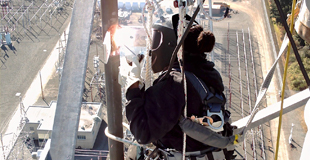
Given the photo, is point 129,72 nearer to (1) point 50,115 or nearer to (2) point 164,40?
(2) point 164,40

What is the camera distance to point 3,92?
59.8 ft

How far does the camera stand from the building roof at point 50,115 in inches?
575

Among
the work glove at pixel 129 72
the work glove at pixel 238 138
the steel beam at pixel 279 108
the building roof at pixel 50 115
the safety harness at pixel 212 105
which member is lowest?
the building roof at pixel 50 115

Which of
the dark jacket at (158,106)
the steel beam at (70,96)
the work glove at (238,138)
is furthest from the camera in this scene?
the work glove at (238,138)

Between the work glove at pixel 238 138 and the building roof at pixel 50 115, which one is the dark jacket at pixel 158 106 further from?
the building roof at pixel 50 115

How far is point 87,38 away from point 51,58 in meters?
19.5

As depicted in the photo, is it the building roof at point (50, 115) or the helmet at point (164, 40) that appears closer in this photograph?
the helmet at point (164, 40)

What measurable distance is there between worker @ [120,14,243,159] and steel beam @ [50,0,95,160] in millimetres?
459

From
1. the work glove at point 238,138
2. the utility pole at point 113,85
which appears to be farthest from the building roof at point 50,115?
the work glove at point 238,138

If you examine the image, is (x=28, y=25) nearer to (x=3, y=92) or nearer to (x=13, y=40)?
(x=13, y=40)

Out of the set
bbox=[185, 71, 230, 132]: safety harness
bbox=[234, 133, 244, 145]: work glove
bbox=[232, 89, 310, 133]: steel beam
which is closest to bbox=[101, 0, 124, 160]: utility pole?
bbox=[185, 71, 230, 132]: safety harness

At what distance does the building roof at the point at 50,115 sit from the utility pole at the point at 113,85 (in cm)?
1189

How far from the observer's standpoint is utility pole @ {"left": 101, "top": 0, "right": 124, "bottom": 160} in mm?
2307

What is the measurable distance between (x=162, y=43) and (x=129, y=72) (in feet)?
1.06
